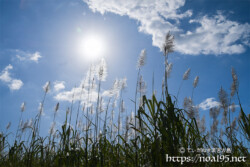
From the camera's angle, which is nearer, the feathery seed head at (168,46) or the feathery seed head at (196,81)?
the feathery seed head at (168,46)

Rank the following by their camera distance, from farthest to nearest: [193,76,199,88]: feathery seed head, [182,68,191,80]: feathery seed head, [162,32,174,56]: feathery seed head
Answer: [193,76,199,88]: feathery seed head < [182,68,191,80]: feathery seed head < [162,32,174,56]: feathery seed head

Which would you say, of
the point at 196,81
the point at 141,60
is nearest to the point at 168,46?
the point at 141,60

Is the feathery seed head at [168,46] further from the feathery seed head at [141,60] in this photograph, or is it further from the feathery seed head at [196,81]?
the feathery seed head at [196,81]

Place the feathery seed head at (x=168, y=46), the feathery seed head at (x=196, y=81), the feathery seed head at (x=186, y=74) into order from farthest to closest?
1. the feathery seed head at (x=196, y=81)
2. the feathery seed head at (x=186, y=74)
3. the feathery seed head at (x=168, y=46)

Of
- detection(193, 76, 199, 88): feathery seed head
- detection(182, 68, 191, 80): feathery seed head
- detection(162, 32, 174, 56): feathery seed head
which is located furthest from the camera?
detection(193, 76, 199, 88): feathery seed head

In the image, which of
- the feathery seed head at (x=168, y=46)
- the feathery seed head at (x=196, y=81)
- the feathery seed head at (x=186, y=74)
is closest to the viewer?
the feathery seed head at (x=168, y=46)

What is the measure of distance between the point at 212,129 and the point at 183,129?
490 centimetres

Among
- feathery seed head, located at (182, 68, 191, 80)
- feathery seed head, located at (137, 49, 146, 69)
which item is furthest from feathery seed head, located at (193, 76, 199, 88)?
feathery seed head, located at (137, 49, 146, 69)

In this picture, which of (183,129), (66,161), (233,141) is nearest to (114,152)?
(66,161)

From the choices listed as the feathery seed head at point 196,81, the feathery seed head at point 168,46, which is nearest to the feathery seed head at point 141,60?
the feathery seed head at point 168,46

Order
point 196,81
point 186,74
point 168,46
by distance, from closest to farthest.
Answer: point 168,46, point 186,74, point 196,81

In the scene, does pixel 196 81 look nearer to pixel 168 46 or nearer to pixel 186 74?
pixel 186 74

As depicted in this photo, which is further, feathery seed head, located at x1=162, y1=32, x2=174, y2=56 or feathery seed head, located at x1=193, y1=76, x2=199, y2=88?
feathery seed head, located at x1=193, y1=76, x2=199, y2=88

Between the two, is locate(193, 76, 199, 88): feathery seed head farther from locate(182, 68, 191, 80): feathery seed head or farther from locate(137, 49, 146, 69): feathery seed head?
locate(137, 49, 146, 69): feathery seed head
